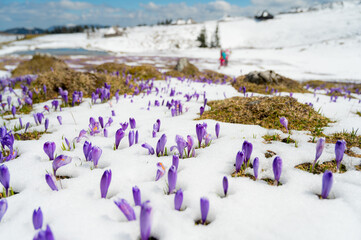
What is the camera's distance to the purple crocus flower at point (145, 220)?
1.40m

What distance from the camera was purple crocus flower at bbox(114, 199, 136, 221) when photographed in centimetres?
156

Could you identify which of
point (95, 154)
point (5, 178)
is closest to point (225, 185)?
point (95, 154)

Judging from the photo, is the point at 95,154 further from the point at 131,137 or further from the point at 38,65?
the point at 38,65

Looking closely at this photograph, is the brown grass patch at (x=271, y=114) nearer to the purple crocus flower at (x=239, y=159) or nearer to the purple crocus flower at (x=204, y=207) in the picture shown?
the purple crocus flower at (x=239, y=159)

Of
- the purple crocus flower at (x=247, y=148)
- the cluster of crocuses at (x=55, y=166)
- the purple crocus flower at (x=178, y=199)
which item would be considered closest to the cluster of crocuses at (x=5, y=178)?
the cluster of crocuses at (x=55, y=166)

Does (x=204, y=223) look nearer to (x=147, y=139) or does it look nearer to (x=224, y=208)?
(x=224, y=208)

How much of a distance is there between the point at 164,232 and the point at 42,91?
6.93 meters

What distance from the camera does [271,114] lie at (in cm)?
384

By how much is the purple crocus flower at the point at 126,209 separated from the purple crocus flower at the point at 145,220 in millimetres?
208

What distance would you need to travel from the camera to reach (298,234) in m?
1.46

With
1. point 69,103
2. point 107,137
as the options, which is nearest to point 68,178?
point 107,137

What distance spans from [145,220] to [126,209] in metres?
0.24

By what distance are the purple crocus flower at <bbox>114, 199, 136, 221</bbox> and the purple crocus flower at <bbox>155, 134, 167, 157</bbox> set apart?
1.06 metres

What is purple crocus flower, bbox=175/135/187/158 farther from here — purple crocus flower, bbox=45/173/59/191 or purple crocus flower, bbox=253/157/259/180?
purple crocus flower, bbox=45/173/59/191
